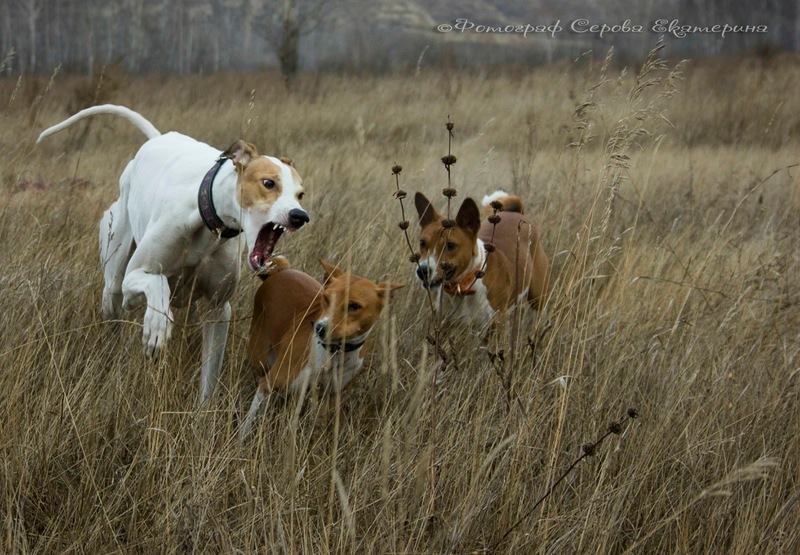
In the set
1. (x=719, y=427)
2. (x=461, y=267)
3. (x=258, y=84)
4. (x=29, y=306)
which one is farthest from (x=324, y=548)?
(x=258, y=84)

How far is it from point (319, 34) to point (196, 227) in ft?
62.9

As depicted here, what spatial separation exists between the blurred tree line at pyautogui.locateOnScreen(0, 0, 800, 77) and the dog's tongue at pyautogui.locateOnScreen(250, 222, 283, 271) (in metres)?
13.9

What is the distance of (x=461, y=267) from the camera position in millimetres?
4918

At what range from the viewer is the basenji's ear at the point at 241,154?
4023 millimetres

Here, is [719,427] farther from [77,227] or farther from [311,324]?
[77,227]

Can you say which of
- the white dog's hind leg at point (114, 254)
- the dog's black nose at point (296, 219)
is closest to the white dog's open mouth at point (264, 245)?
the dog's black nose at point (296, 219)

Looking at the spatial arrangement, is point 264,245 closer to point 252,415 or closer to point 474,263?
point 252,415

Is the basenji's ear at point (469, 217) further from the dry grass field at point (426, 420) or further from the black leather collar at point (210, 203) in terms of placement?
the black leather collar at point (210, 203)

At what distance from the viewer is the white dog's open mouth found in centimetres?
385

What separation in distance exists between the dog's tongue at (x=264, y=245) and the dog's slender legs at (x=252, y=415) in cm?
51

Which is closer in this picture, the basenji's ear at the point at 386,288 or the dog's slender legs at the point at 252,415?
the dog's slender legs at the point at 252,415

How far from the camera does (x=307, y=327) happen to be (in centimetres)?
415

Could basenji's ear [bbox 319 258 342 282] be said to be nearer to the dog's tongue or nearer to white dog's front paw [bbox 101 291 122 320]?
the dog's tongue

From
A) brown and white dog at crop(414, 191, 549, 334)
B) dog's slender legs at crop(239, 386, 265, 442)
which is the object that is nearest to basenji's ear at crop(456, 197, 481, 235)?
brown and white dog at crop(414, 191, 549, 334)
